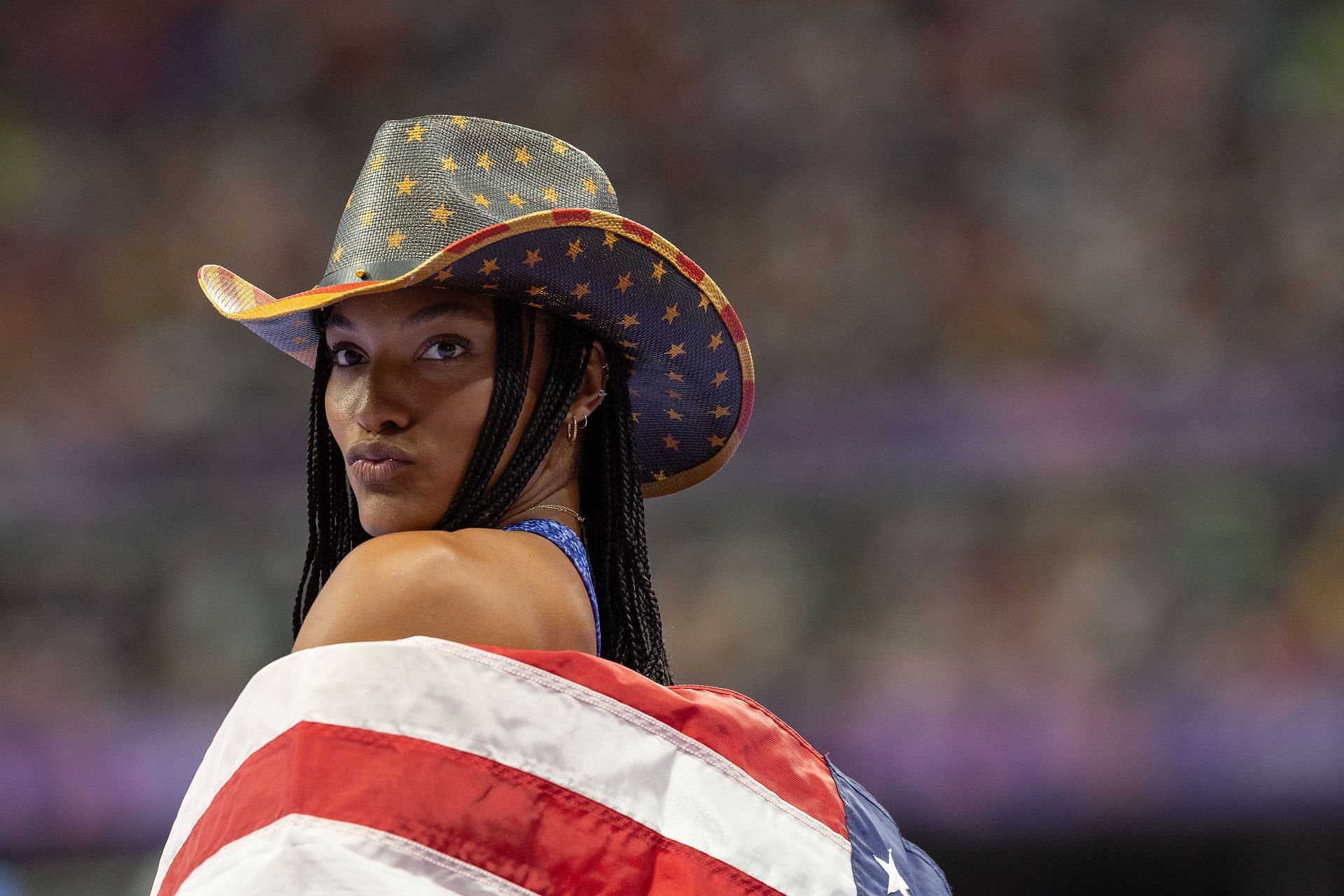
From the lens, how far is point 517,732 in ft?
4.11

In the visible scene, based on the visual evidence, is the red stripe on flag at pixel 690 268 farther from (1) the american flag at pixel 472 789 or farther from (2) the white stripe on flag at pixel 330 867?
(2) the white stripe on flag at pixel 330 867

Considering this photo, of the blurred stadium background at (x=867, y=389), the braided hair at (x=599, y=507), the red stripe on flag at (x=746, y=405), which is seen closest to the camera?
the braided hair at (x=599, y=507)

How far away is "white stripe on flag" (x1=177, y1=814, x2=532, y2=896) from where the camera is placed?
3.70 feet

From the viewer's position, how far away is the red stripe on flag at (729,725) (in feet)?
4.28

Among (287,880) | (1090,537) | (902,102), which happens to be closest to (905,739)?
(1090,537)

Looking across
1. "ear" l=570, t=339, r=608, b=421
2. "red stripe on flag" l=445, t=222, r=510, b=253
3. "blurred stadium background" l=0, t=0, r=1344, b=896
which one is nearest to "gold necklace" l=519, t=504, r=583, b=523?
"ear" l=570, t=339, r=608, b=421

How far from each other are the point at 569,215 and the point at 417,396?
24 centimetres

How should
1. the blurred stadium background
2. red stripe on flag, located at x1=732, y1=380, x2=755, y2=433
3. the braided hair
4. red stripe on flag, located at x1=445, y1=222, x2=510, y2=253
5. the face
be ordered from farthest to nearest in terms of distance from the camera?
the blurred stadium background < red stripe on flag, located at x1=732, y1=380, x2=755, y2=433 < the braided hair < the face < red stripe on flag, located at x1=445, y1=222, x2=510, y2=253

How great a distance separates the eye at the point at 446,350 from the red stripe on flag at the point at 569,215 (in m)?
0.17

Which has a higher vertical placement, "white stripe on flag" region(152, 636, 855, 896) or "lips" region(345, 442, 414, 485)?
"lips" region(345, 442, 414, 485)

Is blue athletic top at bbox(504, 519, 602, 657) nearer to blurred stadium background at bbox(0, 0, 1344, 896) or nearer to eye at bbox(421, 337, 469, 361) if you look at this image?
eye at bbox(421, 337, 469, 361)

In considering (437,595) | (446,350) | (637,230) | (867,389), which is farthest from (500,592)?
(867,389)

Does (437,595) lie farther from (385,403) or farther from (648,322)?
(648,322)

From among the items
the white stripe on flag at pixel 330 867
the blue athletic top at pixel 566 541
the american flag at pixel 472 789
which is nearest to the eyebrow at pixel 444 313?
the blue athletic top at pixel 566 541
